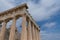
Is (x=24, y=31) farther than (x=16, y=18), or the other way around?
(x=16, y=18)

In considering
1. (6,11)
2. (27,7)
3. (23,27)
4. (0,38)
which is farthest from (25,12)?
(0,38)

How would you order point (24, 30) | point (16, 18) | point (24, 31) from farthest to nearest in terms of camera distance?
1. point (16, 18)
2. point (24, 30)
3. point (24, 31)

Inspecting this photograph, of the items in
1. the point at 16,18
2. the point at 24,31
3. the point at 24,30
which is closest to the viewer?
the point at 24,31

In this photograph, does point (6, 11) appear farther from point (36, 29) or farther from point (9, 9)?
point (36, 29)

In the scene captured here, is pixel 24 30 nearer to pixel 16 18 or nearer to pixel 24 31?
pixel 24 31

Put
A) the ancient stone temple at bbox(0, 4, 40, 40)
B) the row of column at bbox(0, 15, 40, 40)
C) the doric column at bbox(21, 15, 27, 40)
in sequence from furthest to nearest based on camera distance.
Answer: the ancient stone temple at bbox(0, 4, 40, 40), the row of column at bbox(0, 15, 40, 40), the doric column at bbox(21, 15, 27, 40)

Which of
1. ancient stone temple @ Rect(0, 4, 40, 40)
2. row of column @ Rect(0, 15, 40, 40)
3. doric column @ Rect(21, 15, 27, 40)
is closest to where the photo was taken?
doric column @ Rect(21, 15, 27, 40)

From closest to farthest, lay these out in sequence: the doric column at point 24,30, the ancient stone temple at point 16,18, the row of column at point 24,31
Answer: the doric column at point 24,30, the row of column at point 24,31, the ancient stone temple at point 16,18

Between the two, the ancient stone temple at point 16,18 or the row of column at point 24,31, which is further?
the ancient stone temple at point 16,18

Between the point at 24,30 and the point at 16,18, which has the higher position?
the point at 16,18

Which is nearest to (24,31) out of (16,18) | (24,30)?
(24,30)

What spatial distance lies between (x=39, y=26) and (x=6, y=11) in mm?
8594

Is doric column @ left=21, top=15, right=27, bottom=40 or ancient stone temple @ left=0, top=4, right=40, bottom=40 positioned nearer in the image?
doric column @ left=21, top=15, right=27, bottom=40

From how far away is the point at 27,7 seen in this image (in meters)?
23.0
